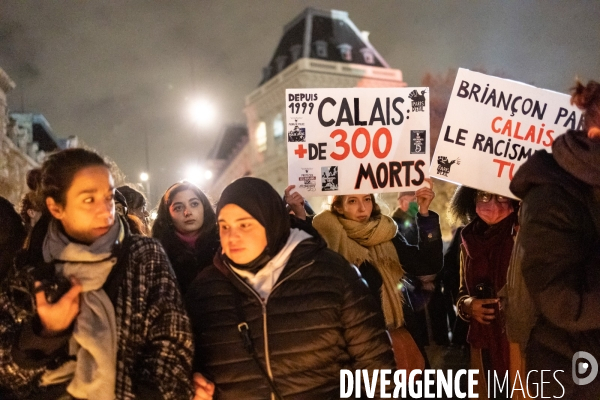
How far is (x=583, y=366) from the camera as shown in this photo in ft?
6.33

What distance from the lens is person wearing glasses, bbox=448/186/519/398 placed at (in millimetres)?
3141

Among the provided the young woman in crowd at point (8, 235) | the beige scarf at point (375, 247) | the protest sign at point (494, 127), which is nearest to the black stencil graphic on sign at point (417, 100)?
the protest sign at point (494, 127)

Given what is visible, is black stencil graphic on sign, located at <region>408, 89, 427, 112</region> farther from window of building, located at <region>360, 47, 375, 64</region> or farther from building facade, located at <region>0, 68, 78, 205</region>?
window of building, located at <region>360, 47, 375, 64</region>

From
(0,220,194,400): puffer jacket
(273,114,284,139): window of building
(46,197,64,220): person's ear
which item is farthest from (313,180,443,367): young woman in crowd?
(273,114,284,139): window of building

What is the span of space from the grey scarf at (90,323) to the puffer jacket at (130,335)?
0.04 metres

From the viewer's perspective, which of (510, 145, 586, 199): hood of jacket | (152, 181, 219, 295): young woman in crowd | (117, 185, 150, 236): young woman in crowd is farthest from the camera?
(117, 185, 150, 236): young woman in crowd

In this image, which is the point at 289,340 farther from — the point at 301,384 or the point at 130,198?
the point at 130,198

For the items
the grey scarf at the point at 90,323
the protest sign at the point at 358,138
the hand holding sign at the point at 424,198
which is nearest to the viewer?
the grey scarf at the point at 90,323

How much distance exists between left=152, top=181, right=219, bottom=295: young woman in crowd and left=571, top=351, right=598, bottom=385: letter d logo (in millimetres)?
2259

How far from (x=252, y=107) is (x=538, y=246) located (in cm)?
4005

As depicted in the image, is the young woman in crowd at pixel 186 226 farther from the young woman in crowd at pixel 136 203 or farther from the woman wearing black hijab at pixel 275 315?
the woman wearing black hijab at pixel 275 315

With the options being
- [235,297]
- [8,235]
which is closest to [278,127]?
[8,235]

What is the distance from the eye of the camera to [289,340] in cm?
213

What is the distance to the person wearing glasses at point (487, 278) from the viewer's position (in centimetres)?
314
